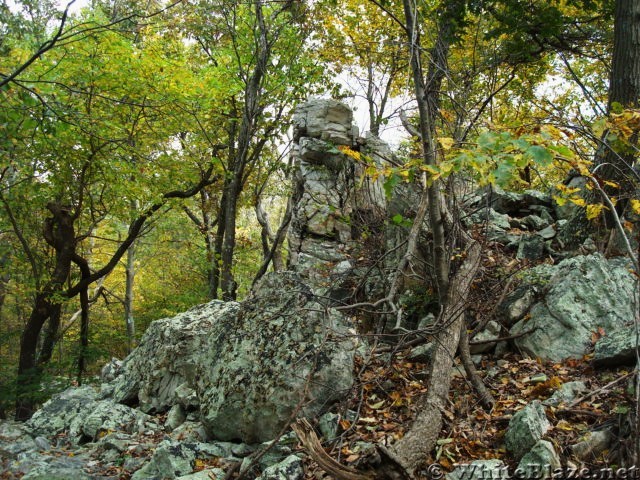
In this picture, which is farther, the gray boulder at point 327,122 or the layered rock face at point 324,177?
the gray boulder at point 327,122

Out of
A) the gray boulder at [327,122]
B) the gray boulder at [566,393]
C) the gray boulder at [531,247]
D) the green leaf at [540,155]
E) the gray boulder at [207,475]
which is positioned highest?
the gray boulder at [327,122]

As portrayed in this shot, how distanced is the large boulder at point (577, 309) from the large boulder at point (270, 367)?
75.3 inches

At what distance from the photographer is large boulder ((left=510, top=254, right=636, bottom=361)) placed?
4320 millimetres

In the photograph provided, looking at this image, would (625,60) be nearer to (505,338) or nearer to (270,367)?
(505,338)

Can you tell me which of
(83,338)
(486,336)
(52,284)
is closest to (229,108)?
(52,284)

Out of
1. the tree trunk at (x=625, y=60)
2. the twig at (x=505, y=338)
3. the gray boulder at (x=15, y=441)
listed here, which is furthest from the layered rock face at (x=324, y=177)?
the gray boulder at (x=15, y=441)

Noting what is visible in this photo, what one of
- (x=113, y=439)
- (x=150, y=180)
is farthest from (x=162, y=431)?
(x=150, y=180)

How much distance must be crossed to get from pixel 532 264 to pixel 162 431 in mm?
5012

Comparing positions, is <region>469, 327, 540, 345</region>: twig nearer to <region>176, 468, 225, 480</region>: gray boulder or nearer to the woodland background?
the woodland background

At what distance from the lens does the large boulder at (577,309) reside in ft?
14.2

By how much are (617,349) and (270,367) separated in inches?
122

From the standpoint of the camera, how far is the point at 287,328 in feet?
15.5

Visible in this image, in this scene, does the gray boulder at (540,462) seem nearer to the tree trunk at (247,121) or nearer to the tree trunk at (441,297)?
the tree trunk at (441,297)

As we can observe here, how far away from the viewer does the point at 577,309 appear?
4.43 metres
